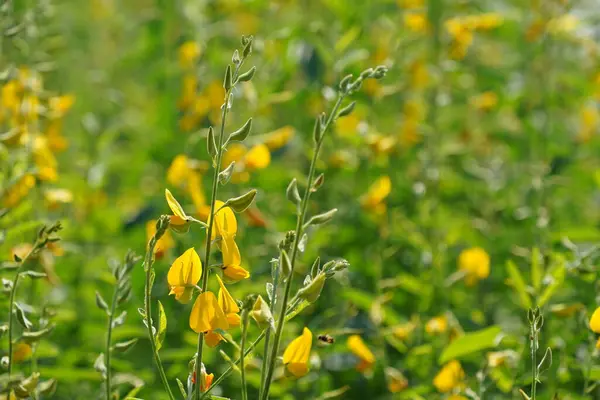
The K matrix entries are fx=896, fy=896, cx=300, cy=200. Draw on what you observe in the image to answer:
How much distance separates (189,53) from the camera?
134 inches

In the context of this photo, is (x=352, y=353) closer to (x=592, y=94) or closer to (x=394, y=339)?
(x=394, y=339)

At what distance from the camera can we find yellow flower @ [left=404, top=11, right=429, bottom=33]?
12.1 feet

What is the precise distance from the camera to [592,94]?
4.09 metres

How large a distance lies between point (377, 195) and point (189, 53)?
0.95 meters

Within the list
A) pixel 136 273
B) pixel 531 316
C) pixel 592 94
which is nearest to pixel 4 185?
pixel 136 273

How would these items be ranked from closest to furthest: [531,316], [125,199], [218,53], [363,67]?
[531,316], [363,67], [218,53], [125,199]

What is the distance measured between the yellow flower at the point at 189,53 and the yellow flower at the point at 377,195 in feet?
2.77

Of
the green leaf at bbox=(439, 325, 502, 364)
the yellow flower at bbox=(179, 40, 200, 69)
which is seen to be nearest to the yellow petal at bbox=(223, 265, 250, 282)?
the green leaf at bbox=(439, 325, 502, 364)

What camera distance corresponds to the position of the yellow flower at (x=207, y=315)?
1.54 m

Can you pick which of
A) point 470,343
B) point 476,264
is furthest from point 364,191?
point 470,343

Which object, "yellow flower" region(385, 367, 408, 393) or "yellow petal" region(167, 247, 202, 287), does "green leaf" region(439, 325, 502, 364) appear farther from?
"yellow petal" region(167, 247, 202, 287)

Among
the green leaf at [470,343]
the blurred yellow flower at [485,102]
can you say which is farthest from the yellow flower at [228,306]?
the blurred yellow flower at [485,102]

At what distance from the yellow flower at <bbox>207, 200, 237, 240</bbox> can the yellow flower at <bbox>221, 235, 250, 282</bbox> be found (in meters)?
0.02

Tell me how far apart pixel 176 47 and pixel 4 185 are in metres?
1.65
